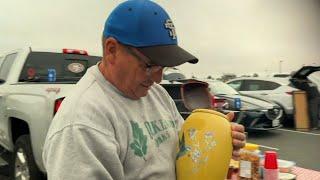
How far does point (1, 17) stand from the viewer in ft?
23.6

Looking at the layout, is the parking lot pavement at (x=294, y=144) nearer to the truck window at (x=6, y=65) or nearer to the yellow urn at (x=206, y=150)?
the truck window at (x=6, y=65)

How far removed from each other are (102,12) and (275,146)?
14.8 ft

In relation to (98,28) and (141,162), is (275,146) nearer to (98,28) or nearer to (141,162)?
(98,28)

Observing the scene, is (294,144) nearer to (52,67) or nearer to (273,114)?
(273,114)

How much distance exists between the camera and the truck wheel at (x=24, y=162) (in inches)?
132

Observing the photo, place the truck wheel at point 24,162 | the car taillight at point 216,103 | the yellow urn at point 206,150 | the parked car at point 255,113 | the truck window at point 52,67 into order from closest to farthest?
the yellow urn at point 206,150 < the car taillight at point 216,103 < the truck wheel at point 24,162 < the truck window at point 52,67 < the parked car at point 255,113

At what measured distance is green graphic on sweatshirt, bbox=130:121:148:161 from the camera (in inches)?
45.9

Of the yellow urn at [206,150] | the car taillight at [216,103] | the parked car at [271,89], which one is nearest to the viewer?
the yellow urn at [206,150]

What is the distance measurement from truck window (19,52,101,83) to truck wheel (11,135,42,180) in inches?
25.3

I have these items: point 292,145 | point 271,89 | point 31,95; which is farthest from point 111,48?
point 271,89

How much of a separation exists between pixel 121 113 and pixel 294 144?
621 centimetres

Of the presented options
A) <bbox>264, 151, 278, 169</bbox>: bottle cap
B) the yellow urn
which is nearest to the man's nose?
the yellow urn

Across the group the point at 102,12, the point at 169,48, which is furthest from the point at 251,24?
the point at 169,48

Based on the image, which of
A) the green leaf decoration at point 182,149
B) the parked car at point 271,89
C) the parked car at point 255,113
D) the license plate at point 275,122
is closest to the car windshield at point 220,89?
the parked car at point 255,113
